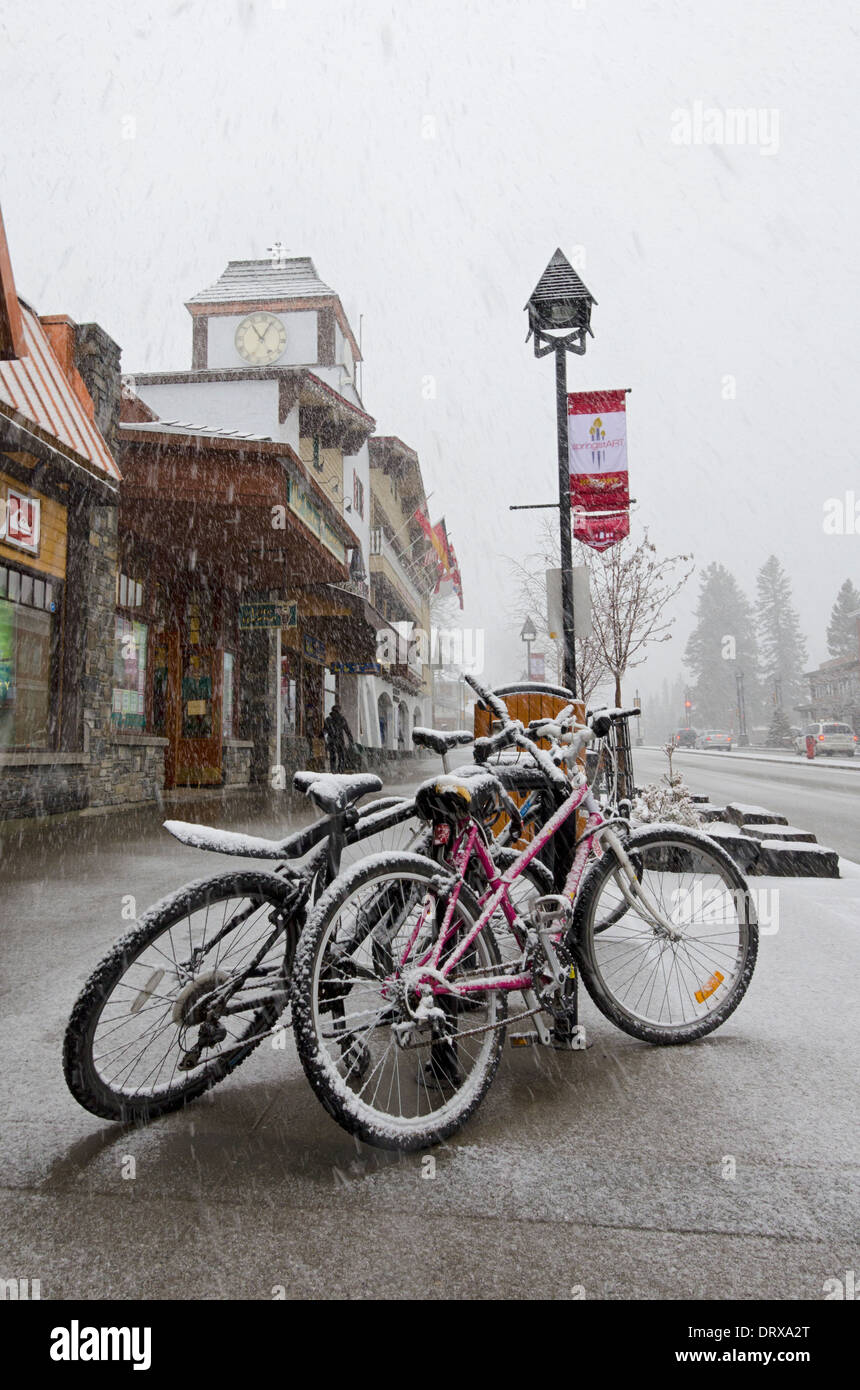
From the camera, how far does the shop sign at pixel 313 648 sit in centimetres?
2255

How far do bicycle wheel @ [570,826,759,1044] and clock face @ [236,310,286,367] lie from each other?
27.9m

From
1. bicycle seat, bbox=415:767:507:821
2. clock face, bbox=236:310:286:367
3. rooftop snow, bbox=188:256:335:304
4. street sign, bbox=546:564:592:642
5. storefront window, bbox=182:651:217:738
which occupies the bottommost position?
bicycle seat, bbox=415:767:507:821

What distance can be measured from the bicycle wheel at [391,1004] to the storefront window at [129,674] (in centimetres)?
1023

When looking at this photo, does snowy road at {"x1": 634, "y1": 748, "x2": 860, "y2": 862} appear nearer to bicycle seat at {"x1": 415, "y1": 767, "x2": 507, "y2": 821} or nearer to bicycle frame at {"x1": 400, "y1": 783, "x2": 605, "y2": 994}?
bicycle frame at {"x1": 400, "y1": 783, "x2": 605, "y2": 994}

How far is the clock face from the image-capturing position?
28.4 metres

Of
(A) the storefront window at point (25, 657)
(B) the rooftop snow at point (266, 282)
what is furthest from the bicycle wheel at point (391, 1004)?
(B) the rooftop snow at point (266, 282)

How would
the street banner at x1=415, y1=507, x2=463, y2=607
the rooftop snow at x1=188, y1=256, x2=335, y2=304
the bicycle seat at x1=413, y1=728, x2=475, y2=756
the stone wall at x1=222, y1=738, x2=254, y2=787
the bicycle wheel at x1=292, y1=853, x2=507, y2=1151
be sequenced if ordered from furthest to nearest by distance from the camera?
1. the street banner at x1=415, y1=507, x2=463, y2=607
2. the rooftop snow at x1=188, y1=256, x2=335, y2=304
3. the stone wall at x1=222, y1=738, x2=254, y2=787
4. the bicycle seat at x1=413, y1=728, x2=475, y2=756
5. the bicycle wheel at x1=292, y1=853, x2=507, y2=1151

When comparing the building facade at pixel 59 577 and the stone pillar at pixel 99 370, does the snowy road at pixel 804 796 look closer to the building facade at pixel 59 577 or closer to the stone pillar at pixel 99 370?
the building facade at pixel 59 577

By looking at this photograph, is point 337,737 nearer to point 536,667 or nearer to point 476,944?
point 476,944

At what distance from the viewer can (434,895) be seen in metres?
2.66

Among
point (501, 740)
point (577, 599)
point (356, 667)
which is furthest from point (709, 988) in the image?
point (356, 667)

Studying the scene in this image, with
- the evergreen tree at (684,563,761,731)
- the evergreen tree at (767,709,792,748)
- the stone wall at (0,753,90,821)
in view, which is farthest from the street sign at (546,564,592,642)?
the evergreen tree at (684,563,761,731)

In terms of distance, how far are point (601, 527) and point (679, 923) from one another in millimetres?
7020

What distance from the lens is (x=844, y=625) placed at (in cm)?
9256
